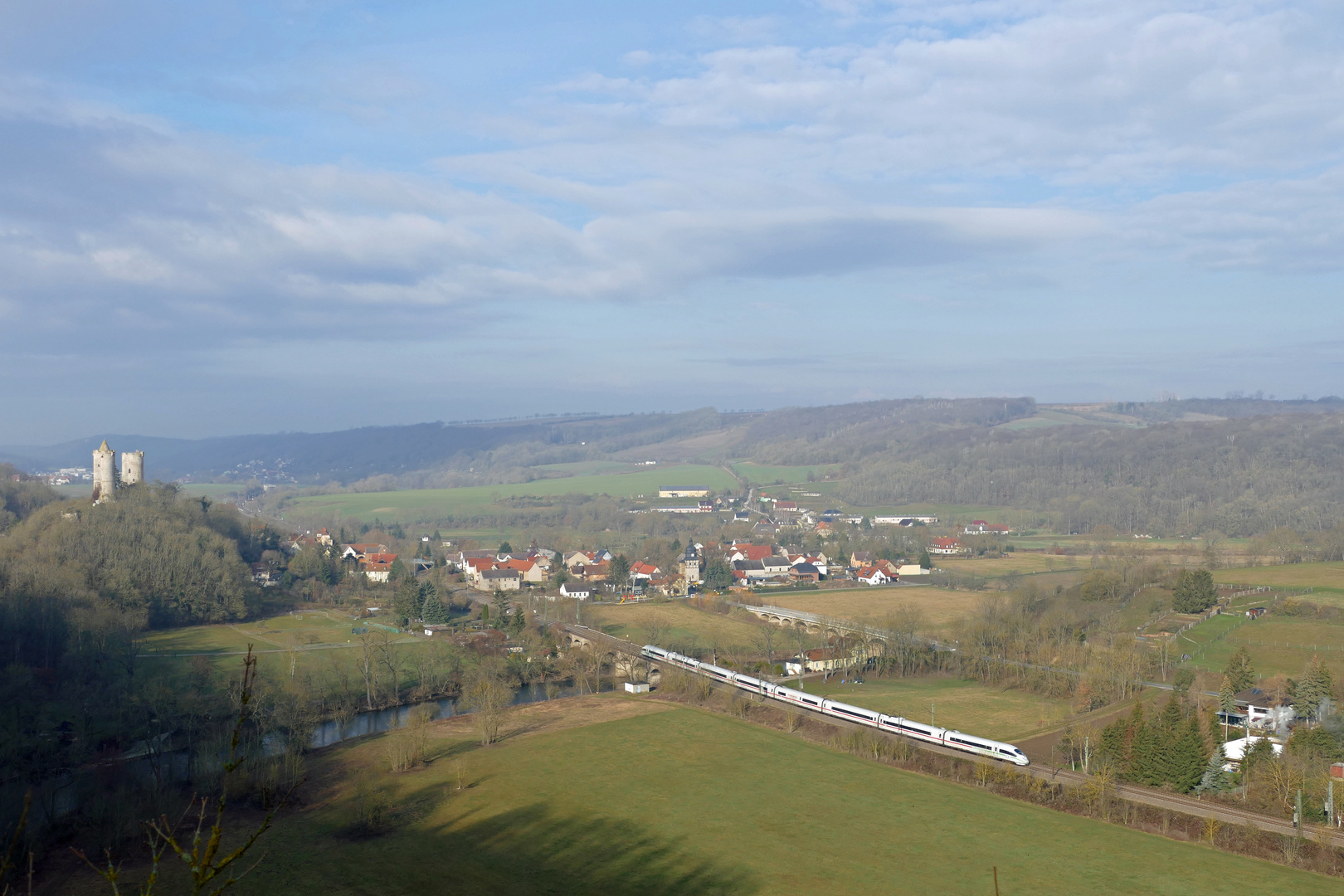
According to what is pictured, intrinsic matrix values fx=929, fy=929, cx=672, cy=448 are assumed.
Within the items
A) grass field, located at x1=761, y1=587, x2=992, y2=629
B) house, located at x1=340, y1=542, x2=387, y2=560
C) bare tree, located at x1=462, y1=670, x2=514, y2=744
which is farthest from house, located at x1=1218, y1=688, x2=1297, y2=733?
house, located at x1=340, y1=542, x2=387, y2=560

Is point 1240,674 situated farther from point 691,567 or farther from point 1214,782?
point 691,567

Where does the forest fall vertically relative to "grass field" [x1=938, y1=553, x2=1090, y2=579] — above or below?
above

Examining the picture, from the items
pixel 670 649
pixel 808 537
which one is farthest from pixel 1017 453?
pixel 670 649

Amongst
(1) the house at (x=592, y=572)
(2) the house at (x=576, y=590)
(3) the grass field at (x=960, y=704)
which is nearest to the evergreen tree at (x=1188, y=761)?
(3) the grass field at (x=960, y=704)

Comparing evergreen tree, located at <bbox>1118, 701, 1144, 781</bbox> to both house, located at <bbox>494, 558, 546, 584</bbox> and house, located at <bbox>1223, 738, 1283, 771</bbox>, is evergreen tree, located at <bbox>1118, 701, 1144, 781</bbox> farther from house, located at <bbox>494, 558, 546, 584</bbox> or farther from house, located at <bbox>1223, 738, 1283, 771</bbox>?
house, located at <bbox>494, 558, 546, 584</bbox>

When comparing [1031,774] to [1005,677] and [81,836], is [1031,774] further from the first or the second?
[81,836]

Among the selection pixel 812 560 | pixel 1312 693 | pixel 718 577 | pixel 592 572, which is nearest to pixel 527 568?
pixel 592 572

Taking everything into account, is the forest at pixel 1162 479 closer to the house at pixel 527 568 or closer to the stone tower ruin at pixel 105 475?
the house at pixel 527 568
